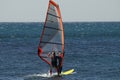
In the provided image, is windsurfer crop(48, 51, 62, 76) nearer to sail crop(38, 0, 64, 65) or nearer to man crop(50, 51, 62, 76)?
man crop(50, 51, 62, 76)

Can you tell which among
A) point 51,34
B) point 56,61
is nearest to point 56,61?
point 56,61

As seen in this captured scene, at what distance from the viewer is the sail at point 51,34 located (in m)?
45.2

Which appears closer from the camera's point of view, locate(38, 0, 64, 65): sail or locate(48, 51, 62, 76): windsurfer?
locate(48, 51, 62, 76): windsurfer

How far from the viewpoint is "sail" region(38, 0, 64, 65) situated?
45.2m

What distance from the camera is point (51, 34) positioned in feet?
149

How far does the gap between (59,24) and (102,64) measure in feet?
33.2

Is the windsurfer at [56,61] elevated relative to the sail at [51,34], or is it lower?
lower

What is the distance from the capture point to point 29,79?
44.1m

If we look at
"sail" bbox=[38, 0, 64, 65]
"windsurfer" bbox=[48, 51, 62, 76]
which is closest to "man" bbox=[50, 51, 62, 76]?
"windsurfer" bbox=[48, 51, 62, 76]

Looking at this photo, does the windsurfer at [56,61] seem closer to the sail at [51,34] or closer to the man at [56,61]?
the man at [56,61]

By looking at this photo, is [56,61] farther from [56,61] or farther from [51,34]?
[51,34]

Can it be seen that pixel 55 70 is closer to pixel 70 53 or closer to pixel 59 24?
pixel 59 24

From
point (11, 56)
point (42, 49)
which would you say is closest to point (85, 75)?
point (42, 49)

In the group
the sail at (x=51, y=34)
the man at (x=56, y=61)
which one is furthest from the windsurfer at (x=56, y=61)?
the sail at (x=51, y=34)
